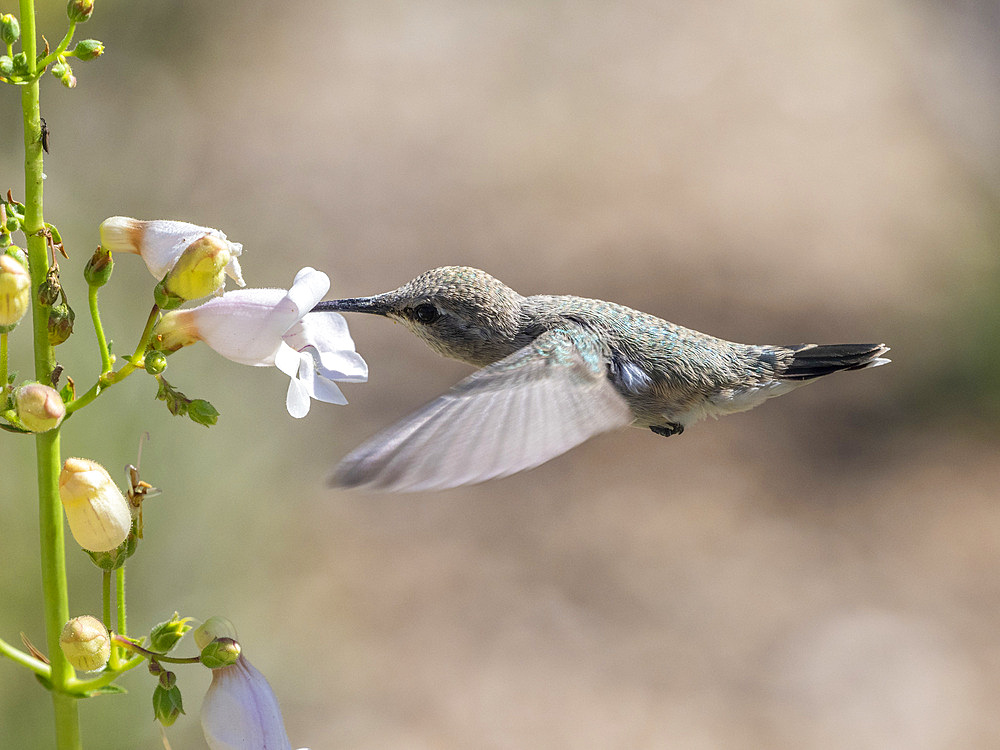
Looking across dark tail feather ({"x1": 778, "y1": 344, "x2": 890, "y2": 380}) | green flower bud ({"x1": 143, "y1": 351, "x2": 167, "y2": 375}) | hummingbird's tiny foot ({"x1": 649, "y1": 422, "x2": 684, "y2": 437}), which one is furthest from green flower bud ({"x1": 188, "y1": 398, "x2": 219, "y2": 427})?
dark tail feather ({"x1": 778, "y1": 344, "x2": 890, "y2": 380})

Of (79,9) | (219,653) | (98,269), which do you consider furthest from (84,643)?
(79,9)

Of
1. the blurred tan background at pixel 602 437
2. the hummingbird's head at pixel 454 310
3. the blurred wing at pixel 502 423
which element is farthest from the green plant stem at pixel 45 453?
the blurred tan background at pixel 602 437

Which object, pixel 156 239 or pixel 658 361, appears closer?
pixel 156 239

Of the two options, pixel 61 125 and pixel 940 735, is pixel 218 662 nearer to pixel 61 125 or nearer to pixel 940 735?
pixel 940 735

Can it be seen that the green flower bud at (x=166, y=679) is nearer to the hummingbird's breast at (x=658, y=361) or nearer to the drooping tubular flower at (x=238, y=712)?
the drooping tubular flower at (x=238, y=712)

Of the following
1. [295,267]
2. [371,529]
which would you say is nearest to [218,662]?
[295,267]

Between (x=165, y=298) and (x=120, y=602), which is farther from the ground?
(x=165, y=298)

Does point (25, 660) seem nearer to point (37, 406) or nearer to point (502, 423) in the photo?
point (37, 406)
